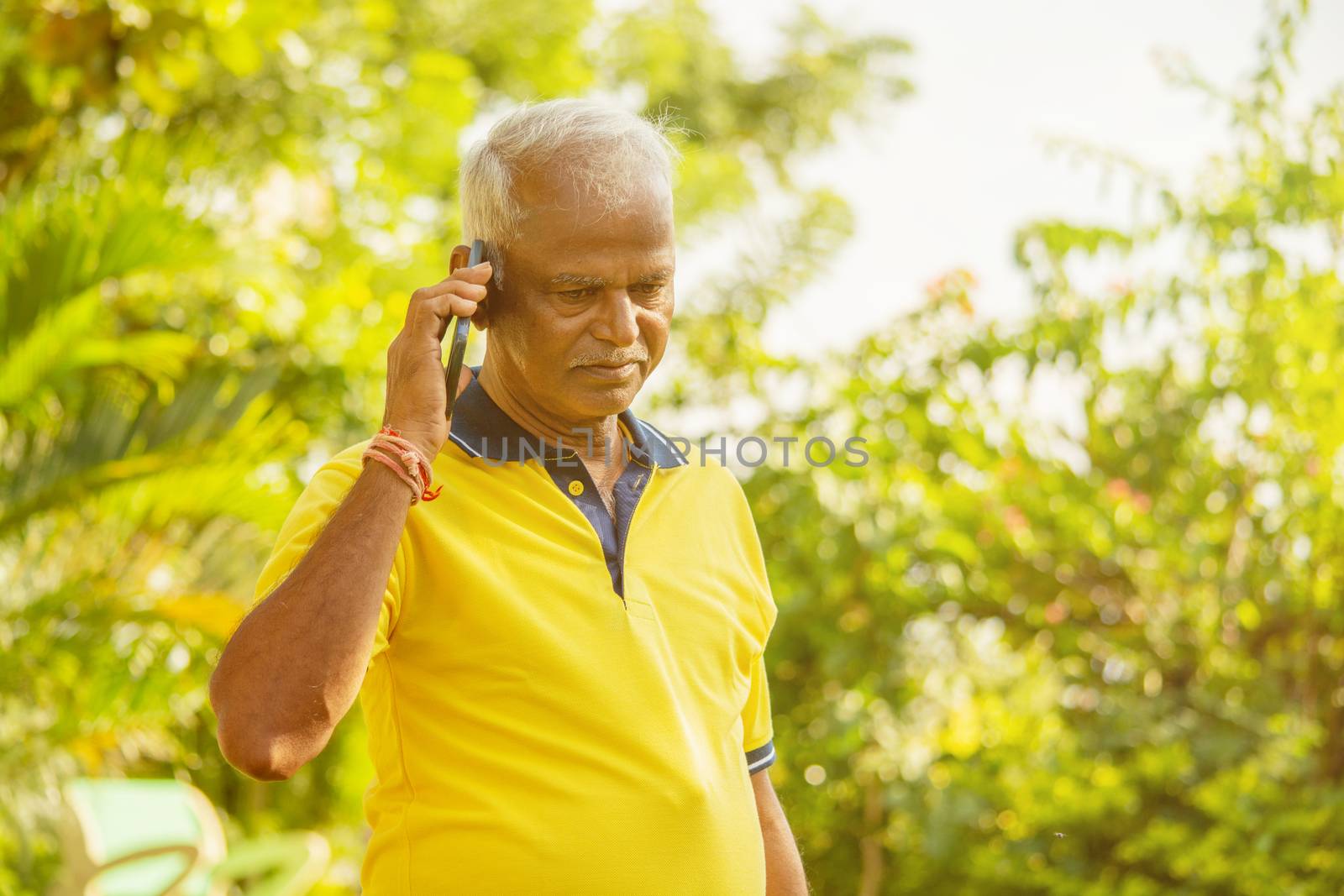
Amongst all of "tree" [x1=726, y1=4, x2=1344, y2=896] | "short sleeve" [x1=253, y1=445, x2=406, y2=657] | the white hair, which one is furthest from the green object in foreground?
the white hair

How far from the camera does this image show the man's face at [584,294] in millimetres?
1493

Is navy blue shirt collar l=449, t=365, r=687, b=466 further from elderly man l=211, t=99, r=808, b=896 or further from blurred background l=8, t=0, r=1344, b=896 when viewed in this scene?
blurred background l=8, t=0, r=1344, b=896

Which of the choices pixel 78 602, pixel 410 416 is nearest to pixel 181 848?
pixel 78 602

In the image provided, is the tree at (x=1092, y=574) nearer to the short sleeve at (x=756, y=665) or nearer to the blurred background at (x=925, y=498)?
the blurred background at (x=925, y=498)

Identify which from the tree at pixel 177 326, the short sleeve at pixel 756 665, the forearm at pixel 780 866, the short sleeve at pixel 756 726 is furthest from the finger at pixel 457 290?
the tree at pixel 177 326

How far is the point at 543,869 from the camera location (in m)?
1.38

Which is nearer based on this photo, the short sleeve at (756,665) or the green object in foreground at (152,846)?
the short sleeve at (756,665)

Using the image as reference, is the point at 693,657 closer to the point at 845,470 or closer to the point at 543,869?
the point at 543,869

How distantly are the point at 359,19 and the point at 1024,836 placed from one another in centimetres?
429

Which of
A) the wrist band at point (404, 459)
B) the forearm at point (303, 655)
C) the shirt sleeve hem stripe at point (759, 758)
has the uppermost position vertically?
the wrist band at point (404, 459)

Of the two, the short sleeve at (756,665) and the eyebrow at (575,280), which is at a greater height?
the eyebrow at (575,280)

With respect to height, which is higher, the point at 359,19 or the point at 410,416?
the point at 359,19

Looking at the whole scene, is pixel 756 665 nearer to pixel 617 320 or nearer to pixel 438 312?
pixel 617 320

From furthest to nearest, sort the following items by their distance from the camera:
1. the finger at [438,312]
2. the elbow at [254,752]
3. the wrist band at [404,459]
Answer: the finger at [438,312] < the wrist band at [404,459] < the elbow at [254,752]
